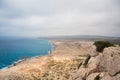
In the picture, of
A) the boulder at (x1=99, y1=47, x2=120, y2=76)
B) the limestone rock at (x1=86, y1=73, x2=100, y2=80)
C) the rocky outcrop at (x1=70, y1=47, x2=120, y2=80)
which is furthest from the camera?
the limestone rock at (x1=86, y1=73, x2=100, y2=80)

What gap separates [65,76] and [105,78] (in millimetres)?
28571

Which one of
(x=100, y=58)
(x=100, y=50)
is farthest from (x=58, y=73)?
(x=100, y=58)

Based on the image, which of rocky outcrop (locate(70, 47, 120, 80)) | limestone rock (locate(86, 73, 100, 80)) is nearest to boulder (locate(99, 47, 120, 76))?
rocky outcrop (locate(70, 47, 120, 80))

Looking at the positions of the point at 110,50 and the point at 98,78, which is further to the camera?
the point at 110,50

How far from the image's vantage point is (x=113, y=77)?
1072 inches

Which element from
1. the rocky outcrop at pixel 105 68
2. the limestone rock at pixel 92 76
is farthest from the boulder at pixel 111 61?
the limestone rock at pixel 92 76

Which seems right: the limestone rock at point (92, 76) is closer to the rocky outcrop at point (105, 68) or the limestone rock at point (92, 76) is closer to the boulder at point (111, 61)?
the rocky outcrop at point (105, 68)

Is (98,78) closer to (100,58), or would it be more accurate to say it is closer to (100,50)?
(100,58)

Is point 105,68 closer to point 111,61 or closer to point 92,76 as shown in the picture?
point 111,61

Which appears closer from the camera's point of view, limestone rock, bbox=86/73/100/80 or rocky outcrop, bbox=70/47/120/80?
rocky outcrop, bbox=70/47/120/80

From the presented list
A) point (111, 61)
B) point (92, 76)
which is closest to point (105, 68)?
point (111, 61)

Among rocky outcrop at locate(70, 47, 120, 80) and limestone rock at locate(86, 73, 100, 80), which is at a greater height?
rocky outcrop at locate(70, 47, 120, 80)

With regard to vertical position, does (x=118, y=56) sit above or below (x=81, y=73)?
above

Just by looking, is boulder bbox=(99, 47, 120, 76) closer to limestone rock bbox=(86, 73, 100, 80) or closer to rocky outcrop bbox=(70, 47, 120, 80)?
rocky outcrop bbox=(70, 47, 120, 80)
